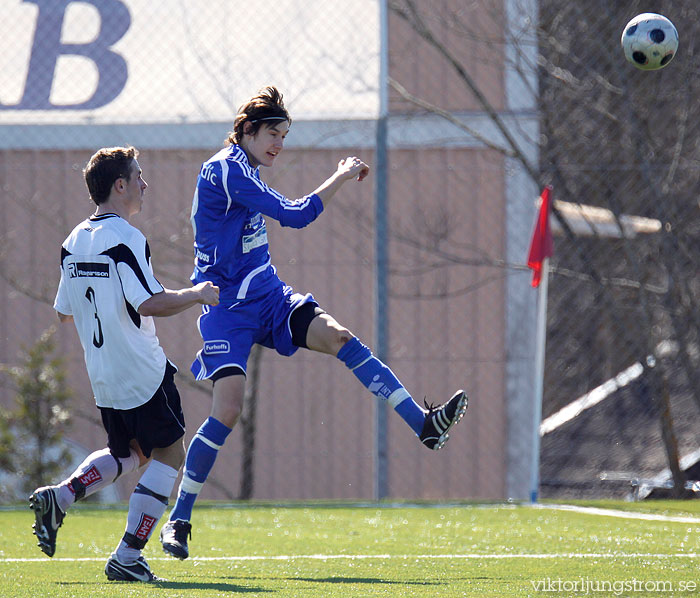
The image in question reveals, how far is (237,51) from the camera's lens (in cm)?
834

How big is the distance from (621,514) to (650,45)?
8.70 ft

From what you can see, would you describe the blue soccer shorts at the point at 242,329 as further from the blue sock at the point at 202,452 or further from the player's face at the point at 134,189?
the player's face at the point at 134,189

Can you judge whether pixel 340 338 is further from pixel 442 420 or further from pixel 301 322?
pixel 442 420

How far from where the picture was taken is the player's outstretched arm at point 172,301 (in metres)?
3.93

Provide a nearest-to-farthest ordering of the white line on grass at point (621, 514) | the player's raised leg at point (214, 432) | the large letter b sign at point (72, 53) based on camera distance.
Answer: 1. the player's raised leg at point (214, 432)
2. the white line on grass at point (621, 514)
3. the large letter b sign at point (72, 53)

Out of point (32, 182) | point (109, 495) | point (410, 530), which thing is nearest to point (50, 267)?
point (32, 182)

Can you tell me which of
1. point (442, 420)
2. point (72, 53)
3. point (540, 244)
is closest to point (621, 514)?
point (540, 244)

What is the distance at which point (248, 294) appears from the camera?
480 cm

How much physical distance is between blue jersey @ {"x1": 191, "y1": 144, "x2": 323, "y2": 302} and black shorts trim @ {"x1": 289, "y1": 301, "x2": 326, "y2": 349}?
169 millimetres

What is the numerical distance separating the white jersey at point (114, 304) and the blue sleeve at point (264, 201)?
26.8 inches

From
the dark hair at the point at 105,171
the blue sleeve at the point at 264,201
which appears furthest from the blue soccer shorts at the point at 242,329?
the dark hair at the point at 105,171

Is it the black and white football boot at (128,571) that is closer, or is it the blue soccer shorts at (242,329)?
the black and white football boot at (128,571)

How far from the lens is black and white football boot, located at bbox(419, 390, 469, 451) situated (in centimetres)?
449

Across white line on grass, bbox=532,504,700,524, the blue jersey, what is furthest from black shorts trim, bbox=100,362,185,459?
white line on grass, bbox=532,504,700,524
